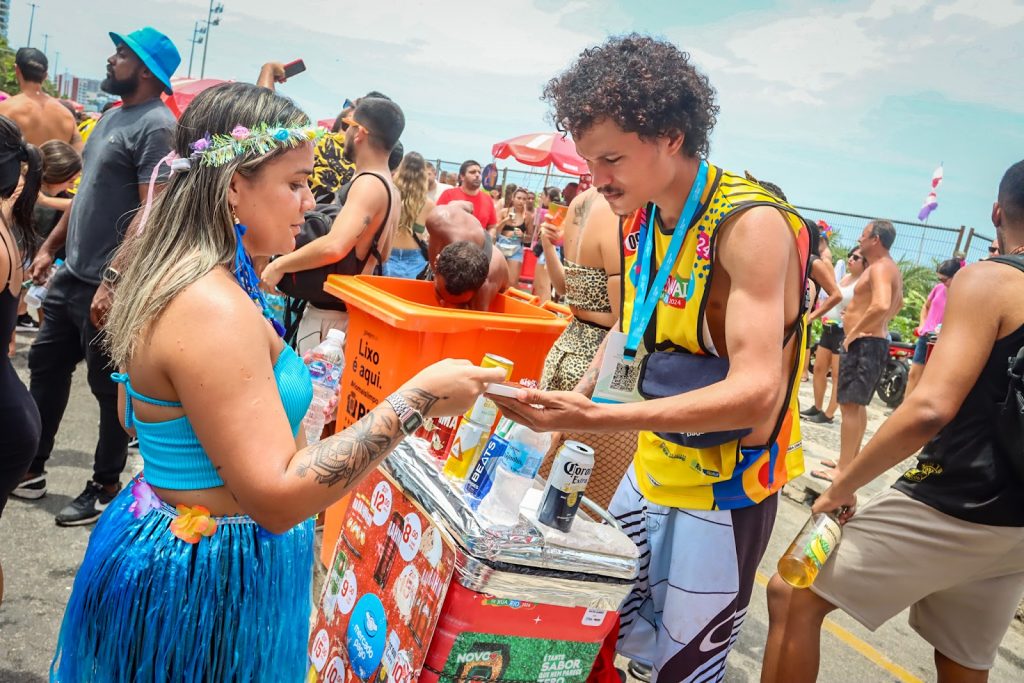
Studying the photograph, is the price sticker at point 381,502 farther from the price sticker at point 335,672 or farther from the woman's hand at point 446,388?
the woman's hand at point 446,388

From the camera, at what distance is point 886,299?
22.9ft

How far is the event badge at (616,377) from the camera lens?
7.26ft

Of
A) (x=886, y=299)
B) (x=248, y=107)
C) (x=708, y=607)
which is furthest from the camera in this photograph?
(x=886, y=299)

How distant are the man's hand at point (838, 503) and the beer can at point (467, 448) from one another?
1274mm

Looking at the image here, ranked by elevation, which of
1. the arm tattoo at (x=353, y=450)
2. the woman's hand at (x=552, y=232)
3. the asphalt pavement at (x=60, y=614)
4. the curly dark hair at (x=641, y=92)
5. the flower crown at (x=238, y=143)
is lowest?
the asphalt pavement at (x=60, y=614)

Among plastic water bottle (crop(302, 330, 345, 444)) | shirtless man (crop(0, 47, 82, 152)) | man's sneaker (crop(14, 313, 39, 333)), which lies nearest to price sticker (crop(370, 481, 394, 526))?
plastic water bottle (crop(302, 330, 345, 444))

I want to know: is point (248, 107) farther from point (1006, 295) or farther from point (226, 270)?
point (1006, 295)

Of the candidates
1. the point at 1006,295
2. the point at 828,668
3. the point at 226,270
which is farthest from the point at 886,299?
the point at 226,270

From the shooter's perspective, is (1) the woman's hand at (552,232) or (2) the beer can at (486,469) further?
(1) the woman's hand at (552,232)

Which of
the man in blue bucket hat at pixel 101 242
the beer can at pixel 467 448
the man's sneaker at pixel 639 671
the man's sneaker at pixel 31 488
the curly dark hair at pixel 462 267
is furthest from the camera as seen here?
the man's sneaker at pixel 31 488

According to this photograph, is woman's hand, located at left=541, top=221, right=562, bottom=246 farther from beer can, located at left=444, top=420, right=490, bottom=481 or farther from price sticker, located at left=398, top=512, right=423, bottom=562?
price sticker, located at left=398, top=512, right=423, bottom=562

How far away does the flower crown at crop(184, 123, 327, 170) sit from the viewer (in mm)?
1761

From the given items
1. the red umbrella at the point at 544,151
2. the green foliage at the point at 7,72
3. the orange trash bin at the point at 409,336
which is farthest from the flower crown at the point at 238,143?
the green foliage at the point at 7,72

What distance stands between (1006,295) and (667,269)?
45.9 inches
